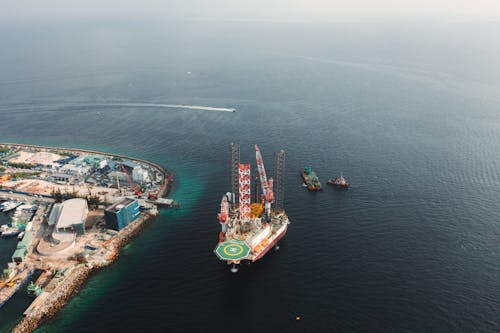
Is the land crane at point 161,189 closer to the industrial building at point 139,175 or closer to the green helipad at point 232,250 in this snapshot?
the industrial building at point 139,175

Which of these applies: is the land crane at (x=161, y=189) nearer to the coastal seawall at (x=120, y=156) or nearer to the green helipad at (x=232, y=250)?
the coastal seawall at (x=120, y=156)

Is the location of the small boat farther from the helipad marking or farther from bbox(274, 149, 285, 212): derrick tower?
bbox(274, 149, 285, 212): derrick tower

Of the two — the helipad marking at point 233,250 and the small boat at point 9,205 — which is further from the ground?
the helipad marking at point 233,250

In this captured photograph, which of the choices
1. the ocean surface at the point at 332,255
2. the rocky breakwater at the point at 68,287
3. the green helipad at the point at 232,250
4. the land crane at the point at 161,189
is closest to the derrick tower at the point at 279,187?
the ocean surface at the point at 332,255

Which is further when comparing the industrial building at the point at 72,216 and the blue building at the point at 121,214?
the blue building at the point at 121,214

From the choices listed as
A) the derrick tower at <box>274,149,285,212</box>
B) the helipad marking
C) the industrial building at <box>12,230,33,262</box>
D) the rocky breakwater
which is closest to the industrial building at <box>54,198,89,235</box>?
the industrial building at <box>12,230,33,262</box>

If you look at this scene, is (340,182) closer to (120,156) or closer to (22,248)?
(120,156)

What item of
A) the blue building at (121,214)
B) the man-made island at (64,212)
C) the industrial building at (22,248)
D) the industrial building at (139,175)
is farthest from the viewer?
the industrial building at (139,175)

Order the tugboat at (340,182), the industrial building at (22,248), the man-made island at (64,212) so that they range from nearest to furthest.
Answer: the man-made island at (64,212)
the industrial building at (22,248)
the tugboat at (340,182)
